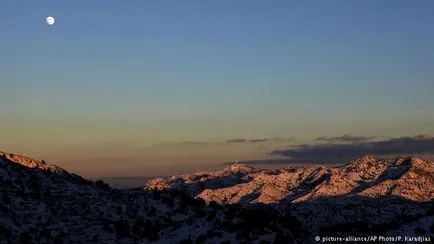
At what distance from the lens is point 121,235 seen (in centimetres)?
10994

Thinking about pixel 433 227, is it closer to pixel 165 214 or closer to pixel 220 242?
pixel 220 242

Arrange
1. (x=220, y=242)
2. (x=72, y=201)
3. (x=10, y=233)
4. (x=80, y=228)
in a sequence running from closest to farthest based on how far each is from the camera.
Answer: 1. (x=220, y=242)
2. (x=10, y=233)
3. (x=80, y=228)
4. (x=72, y=201)

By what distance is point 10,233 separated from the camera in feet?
343

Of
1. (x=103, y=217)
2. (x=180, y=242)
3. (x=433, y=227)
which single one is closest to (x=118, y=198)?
(x=103, y=217)

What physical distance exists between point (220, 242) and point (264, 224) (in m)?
6.92

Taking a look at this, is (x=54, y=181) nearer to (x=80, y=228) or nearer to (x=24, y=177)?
(x=24, y=177)

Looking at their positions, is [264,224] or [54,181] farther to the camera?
[54,181]

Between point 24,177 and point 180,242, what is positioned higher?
point 24,177

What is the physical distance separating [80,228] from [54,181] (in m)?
23.8

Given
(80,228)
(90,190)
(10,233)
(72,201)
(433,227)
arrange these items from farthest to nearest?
(90,190) < (72,201) < (80,228) < (10,233) < (433,227)

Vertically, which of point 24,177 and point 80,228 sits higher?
point 24,177

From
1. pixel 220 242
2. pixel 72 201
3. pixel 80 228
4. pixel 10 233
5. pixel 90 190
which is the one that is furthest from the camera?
pixel 90 190

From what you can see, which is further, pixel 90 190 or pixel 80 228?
pixel 90 190

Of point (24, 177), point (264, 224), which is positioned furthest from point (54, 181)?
point (264, 224)
